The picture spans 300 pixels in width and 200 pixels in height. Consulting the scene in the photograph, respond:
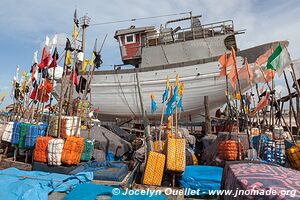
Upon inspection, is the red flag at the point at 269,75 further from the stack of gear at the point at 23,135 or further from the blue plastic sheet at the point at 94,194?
the stack of gear at the point at 23,135

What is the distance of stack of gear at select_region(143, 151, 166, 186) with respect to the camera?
565 cm

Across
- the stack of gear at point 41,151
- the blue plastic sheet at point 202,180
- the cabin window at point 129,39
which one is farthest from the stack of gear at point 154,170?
the cabin window at point 129,39

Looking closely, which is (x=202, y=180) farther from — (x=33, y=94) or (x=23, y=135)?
(x=33, y=94)

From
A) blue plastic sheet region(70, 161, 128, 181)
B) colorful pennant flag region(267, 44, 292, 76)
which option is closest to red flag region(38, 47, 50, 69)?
blue plastic sheet region(70, 161, 128, 181)

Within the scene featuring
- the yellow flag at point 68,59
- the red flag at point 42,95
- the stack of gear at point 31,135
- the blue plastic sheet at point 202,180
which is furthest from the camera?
the red flag at point 42,95

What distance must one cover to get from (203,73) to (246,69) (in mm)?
7281

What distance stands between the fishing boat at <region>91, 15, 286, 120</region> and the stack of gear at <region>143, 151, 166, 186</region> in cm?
1119

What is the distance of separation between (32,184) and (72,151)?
6.66 feet

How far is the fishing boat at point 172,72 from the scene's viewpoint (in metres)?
16.5

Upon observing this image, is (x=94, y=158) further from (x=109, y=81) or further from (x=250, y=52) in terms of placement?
(x=250, y=52)

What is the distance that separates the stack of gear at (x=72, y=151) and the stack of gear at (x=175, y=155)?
321 cm

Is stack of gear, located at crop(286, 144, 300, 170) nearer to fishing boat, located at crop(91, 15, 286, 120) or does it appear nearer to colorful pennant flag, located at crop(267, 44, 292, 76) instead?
colorful pennant flag, located at crop(267, 44, 292, 76)

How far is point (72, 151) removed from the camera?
272 inches

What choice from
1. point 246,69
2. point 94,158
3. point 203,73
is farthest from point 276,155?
point 203,73
